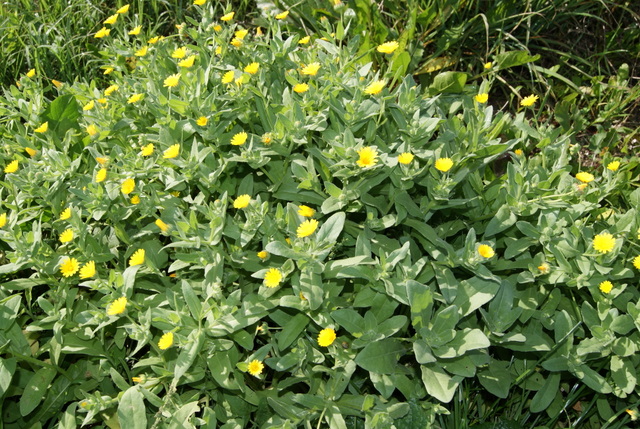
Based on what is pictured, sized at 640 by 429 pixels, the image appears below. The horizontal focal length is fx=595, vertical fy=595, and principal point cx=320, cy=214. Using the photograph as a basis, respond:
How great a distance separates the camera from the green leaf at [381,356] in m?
2.04

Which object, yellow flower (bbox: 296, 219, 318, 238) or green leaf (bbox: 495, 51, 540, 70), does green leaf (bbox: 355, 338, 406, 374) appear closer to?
yellow flower (bbox: 296, 219, 318, 238)

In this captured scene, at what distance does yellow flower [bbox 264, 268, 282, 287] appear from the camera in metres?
2.09

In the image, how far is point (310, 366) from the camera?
7.29 feet

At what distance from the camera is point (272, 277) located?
2.12 meters

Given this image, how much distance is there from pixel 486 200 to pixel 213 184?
45.6 inches

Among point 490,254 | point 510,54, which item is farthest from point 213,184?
point 510,54

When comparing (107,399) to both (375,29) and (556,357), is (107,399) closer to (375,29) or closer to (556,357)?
(556,357)

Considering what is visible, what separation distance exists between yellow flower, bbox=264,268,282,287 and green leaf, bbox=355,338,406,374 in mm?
381

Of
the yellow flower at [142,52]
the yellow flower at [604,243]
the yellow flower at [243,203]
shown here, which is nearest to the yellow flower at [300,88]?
the yellow flower at [243,203]

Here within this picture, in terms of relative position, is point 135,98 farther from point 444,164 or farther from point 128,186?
point 444,164

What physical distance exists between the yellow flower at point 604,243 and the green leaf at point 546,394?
1.66 ft

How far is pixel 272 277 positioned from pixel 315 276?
0.51ft

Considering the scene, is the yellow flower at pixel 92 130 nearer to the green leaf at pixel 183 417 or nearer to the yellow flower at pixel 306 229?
the yellow flower at pixel 306 229

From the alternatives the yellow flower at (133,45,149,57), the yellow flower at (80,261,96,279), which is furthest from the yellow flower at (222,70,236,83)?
the yellow flower at (80,261,96,279)
